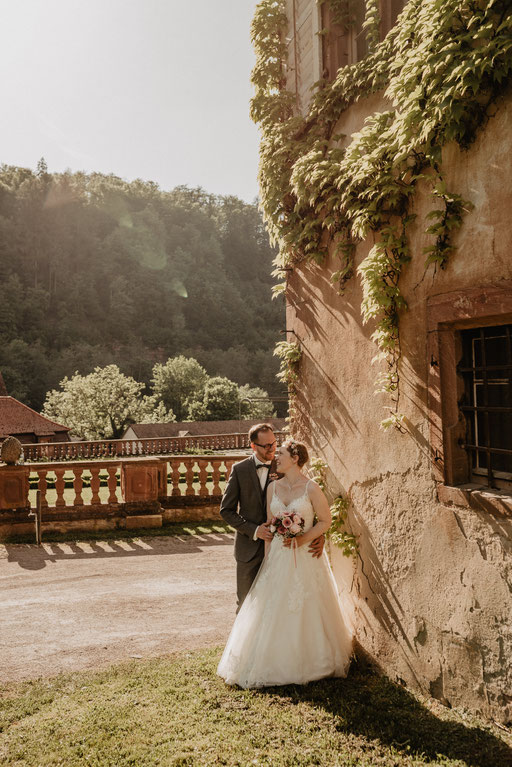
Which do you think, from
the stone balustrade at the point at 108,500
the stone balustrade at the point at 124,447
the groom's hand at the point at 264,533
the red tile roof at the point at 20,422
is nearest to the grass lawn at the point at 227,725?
the groom's hand at the point at 264,533

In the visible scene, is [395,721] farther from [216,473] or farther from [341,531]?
[216,473]

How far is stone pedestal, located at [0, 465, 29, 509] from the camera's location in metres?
9.41

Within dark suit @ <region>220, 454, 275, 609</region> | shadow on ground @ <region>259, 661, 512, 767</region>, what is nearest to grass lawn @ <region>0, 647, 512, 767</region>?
shadow on ground @ <region>259, 661, 512, 767</region>

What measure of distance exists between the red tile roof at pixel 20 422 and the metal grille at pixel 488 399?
1296 inches

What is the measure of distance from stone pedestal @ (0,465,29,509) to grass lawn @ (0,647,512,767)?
550cm

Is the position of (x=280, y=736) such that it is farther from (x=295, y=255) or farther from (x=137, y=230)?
(x=137, y=230)

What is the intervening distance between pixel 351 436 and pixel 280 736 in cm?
238

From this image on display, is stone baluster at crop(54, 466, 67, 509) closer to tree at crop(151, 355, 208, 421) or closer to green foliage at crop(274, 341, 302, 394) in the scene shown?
green foliage at crop(274, 341, 302, 394)

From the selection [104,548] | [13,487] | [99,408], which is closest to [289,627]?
[104,548]

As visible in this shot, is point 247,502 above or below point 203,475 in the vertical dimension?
above

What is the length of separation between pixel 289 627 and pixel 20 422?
3299 centimetres

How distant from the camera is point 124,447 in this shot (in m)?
29.3

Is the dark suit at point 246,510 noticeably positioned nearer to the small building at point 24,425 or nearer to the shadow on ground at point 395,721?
the shadow on ground at point 395,721

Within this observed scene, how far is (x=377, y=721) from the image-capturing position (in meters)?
3.72
